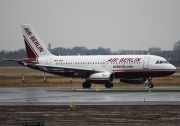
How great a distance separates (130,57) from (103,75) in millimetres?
4614

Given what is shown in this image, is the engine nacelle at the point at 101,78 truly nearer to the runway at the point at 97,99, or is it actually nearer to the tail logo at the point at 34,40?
the tail logo at the point at 34,40

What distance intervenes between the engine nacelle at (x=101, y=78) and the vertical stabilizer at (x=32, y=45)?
10.8 meters

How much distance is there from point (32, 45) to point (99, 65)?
11.5 metres

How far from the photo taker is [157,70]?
6875cm

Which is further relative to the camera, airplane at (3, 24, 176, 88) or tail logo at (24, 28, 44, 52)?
tail logo at (24, 28, 44, 52)

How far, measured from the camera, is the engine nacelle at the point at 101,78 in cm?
6850

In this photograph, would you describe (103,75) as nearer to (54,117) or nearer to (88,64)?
(88,64)

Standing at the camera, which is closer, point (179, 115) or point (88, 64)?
point (179, 115)

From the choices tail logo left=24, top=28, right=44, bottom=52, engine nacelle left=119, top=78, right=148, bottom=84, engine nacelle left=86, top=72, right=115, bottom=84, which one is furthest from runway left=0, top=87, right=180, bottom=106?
tail logo left=24, top=28, right=44, bottom=52

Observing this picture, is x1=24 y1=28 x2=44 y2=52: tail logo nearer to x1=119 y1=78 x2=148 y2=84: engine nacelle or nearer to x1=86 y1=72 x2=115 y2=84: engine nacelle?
x1=86 y1=72 x2=115 y2=84: engine nacelle

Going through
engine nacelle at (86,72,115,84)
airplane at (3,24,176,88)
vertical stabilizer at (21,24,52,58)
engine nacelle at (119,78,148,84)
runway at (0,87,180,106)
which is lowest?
runway at (0,87,180,106)

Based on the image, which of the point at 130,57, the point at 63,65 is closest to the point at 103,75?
the point at 130,57

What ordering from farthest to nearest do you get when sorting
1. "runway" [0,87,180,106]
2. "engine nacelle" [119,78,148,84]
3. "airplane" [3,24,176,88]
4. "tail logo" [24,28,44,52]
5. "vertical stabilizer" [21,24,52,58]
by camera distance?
"tail logo" [24,28,44,52] → "vertical stabilizer" [21,24,52,58] → "engine nacelle" [119,78,148,84] → "airplane" [3,24,176,88] → "runway" [0,87,180,106]

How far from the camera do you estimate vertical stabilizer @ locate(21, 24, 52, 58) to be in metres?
78.1
